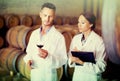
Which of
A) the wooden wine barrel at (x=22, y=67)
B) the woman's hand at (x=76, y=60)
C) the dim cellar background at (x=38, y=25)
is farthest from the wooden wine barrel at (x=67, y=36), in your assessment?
the wooden wine barrel at (x=22, y=67)

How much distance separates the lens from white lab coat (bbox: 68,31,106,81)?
310 centimetres

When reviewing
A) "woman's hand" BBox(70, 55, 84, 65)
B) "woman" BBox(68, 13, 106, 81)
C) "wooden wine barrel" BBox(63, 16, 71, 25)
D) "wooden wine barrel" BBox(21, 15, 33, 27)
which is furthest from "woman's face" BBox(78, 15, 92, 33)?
"wooden wine barrel" BBox(21, 15, 33, 27)

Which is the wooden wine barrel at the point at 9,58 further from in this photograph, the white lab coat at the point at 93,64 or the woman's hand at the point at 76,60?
the white lab coat at the point at 93,64

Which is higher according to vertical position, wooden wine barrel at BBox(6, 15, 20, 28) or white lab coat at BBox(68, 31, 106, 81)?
wooden wine barrel at BBox(6, 15, 20, 28)

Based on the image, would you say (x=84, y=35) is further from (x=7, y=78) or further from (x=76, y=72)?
(x=7, y=78)

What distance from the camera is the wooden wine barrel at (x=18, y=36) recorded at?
3377 millimetres

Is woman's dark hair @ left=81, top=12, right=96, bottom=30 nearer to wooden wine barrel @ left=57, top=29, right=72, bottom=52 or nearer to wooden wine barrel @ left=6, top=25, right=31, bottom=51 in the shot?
wooden wine barrel @ left=57, top=29, right=72, bottom=52

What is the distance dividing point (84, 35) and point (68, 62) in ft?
0.95

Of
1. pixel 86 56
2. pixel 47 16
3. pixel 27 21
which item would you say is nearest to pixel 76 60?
pixel 86 56

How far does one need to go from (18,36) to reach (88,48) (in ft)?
2.35

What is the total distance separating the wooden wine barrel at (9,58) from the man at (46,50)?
0.12 metres

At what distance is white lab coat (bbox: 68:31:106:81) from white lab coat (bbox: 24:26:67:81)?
0.60ft

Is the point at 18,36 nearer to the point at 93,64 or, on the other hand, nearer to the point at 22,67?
the point at 22,67

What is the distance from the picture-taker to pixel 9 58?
346 cm
